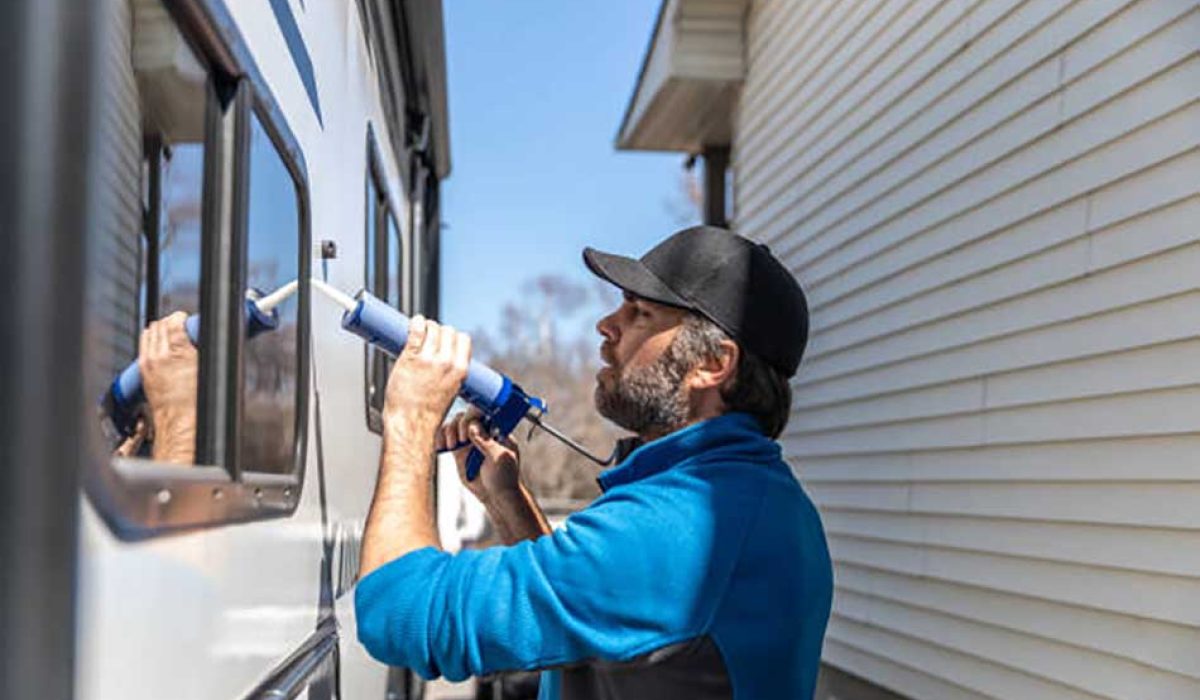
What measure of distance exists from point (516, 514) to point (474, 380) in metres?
0.41

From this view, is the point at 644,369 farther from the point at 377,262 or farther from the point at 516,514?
the point at 377,262

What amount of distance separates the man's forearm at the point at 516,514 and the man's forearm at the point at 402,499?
521 millimetres

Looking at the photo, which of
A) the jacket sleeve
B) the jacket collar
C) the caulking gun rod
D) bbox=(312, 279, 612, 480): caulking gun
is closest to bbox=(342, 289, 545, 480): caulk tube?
bbox=(312, 279, 612, 480): caulking gun

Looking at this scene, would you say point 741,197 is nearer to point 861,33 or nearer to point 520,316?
point 861,33

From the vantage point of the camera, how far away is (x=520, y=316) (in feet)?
97.5

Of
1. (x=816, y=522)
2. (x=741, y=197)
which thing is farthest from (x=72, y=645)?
(x=741, y=197)

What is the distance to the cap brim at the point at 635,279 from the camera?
2004 millimetres

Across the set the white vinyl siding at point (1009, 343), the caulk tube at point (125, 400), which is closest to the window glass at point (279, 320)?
the caulk tube at point (125, 400)

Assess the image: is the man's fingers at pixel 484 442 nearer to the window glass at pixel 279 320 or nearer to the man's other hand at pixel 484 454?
the man's other hand at pixel 484 454

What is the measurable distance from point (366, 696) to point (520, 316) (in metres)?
27.0

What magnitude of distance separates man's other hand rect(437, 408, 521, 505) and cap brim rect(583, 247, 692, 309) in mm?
372

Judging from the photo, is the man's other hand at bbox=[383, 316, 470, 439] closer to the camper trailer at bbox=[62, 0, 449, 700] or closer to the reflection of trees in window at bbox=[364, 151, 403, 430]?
the camper trailer at bbox=[62, 0, 449, 700]

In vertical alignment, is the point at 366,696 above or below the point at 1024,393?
below

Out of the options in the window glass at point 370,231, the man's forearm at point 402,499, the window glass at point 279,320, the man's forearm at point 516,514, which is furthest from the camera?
the window glass at point 370,231
